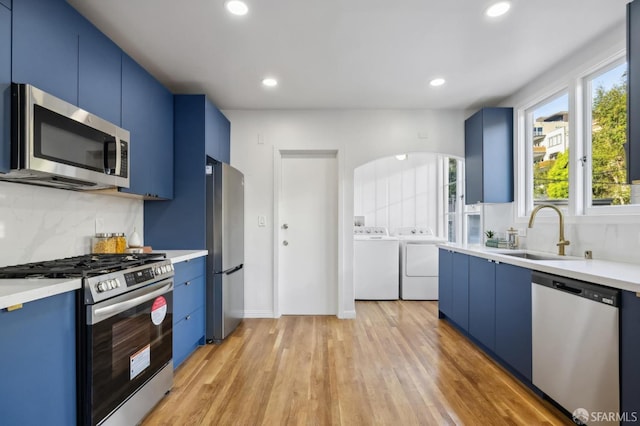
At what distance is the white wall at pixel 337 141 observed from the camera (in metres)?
3.73

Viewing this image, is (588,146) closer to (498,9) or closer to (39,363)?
(498,9)

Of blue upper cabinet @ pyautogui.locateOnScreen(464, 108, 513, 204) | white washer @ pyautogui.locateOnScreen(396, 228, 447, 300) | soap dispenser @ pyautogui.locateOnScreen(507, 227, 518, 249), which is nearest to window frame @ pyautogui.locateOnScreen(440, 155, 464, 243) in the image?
white washer @ pyautogui.locateOnScreen(396, 228, 447, 300)

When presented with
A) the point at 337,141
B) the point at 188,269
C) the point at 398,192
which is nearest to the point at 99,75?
the point at 188,269

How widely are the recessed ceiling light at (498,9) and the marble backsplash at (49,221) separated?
296cm

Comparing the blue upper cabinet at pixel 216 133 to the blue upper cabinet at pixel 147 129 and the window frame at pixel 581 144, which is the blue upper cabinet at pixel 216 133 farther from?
the window frame at pixel 581 144

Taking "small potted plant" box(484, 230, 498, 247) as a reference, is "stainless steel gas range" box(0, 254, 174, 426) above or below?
below

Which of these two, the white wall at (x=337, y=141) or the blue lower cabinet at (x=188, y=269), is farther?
the white wall at (x=337, y=141)

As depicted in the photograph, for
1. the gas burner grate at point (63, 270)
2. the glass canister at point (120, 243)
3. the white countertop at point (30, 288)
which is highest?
the glass canister at point (120, 243)

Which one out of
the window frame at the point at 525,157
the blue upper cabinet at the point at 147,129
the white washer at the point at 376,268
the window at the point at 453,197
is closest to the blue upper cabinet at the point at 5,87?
the blue upper cabinet at the point at 147,129

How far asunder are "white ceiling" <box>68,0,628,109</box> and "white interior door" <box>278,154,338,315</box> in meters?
0.94

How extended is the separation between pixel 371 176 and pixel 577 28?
3.55 meters

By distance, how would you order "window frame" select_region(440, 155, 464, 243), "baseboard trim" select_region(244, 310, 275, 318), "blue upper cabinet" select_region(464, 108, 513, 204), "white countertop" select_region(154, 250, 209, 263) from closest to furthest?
"white countertop" select_region(154, 250, 209, 263)
"blue upper cabinet" select_region(464, 108, 513, 204)
"baseboard trim" select_region(244, 310, 275, 318)
"window frame" select_region(440, 155, 464, 243)

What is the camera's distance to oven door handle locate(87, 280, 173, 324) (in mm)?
1440

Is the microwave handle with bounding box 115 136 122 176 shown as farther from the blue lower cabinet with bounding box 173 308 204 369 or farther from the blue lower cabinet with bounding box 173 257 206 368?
the blue lower cabinet with bounding box 173 308 204 369
